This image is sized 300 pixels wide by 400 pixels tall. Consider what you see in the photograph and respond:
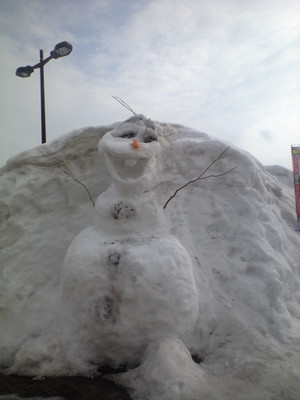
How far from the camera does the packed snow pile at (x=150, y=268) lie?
2.43 meters

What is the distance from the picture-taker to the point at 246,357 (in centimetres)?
248

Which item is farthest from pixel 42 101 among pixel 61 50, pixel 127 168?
pixel 127 168

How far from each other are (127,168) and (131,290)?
103 cm

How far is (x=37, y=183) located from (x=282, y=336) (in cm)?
267

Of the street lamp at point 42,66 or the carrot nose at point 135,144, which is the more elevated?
the street lamp at point 42,66

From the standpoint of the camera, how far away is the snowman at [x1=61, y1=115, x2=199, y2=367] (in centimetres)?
246

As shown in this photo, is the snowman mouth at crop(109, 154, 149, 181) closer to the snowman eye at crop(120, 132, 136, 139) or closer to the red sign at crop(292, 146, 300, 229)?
the snowman eye at crop(120, 132, 136, 139)

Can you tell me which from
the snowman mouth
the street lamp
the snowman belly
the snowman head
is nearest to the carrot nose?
the snowman head

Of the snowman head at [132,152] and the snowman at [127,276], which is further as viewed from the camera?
the snowman head at [132,152]

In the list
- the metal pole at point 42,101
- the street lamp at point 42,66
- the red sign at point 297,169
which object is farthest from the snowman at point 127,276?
the street lamp at point 42,66

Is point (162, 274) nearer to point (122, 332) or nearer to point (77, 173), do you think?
point (122, 332)

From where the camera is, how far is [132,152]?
2.73m

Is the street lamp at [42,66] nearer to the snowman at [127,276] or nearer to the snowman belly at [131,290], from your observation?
the snowman at [127,276]

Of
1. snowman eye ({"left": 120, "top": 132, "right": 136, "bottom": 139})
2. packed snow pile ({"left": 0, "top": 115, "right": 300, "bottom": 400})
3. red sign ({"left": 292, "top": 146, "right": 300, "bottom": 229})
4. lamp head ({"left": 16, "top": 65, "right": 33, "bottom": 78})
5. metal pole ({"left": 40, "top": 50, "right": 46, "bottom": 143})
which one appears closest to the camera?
packed snow pile ({"left": 0, "top": 115, "right": 300, "bottom": 400})
